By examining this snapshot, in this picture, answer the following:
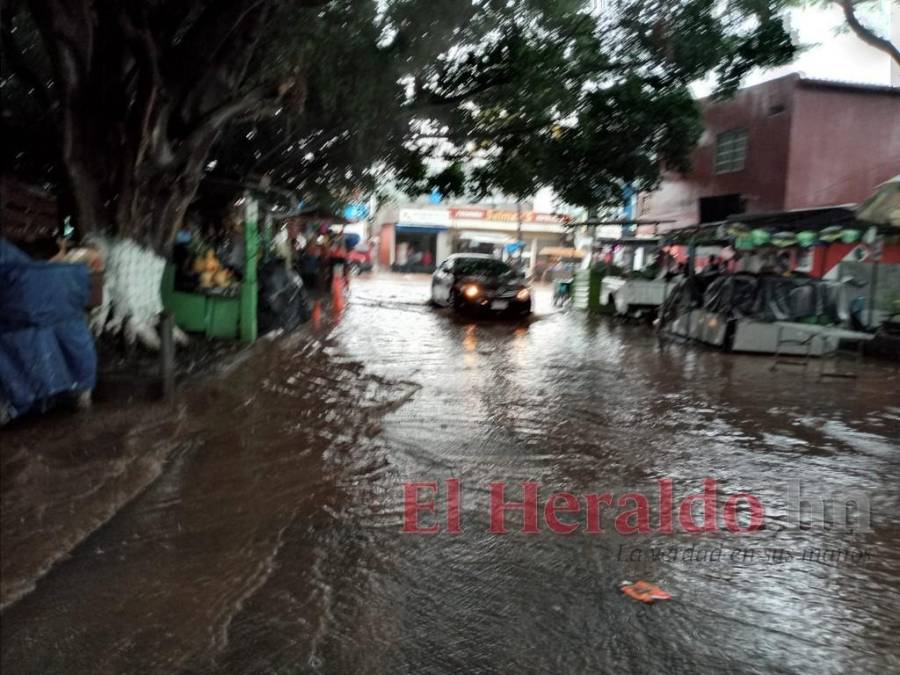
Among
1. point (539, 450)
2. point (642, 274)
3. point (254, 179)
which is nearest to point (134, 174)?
point (254, 179)

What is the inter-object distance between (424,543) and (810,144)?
62.4 feet

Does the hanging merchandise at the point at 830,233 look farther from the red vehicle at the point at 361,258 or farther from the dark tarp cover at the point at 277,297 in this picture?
the red vehicle at the point at 361,258

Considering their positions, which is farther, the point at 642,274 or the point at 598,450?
the point at 642,274

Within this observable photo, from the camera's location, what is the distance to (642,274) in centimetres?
2039

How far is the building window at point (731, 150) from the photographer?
21.7 m

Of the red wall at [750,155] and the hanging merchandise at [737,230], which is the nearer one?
the hanging merchandise at [737,230]

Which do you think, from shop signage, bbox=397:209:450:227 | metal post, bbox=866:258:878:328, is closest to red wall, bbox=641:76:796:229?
metal post, bbox=866:258:878:328

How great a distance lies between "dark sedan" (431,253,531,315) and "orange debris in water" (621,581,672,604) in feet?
49.7

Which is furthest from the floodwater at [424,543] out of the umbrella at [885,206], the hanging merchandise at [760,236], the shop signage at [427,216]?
the shop signage at [427,216]

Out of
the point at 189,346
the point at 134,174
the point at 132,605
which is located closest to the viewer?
the point at 132,605

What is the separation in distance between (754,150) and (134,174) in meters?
17.5

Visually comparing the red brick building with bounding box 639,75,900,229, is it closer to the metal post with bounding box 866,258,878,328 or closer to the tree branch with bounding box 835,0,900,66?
the tree branch with bounding box 835,0,900,66

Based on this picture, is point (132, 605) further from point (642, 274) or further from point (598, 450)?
point (642, 274)

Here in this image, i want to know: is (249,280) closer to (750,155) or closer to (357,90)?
(357,90)
